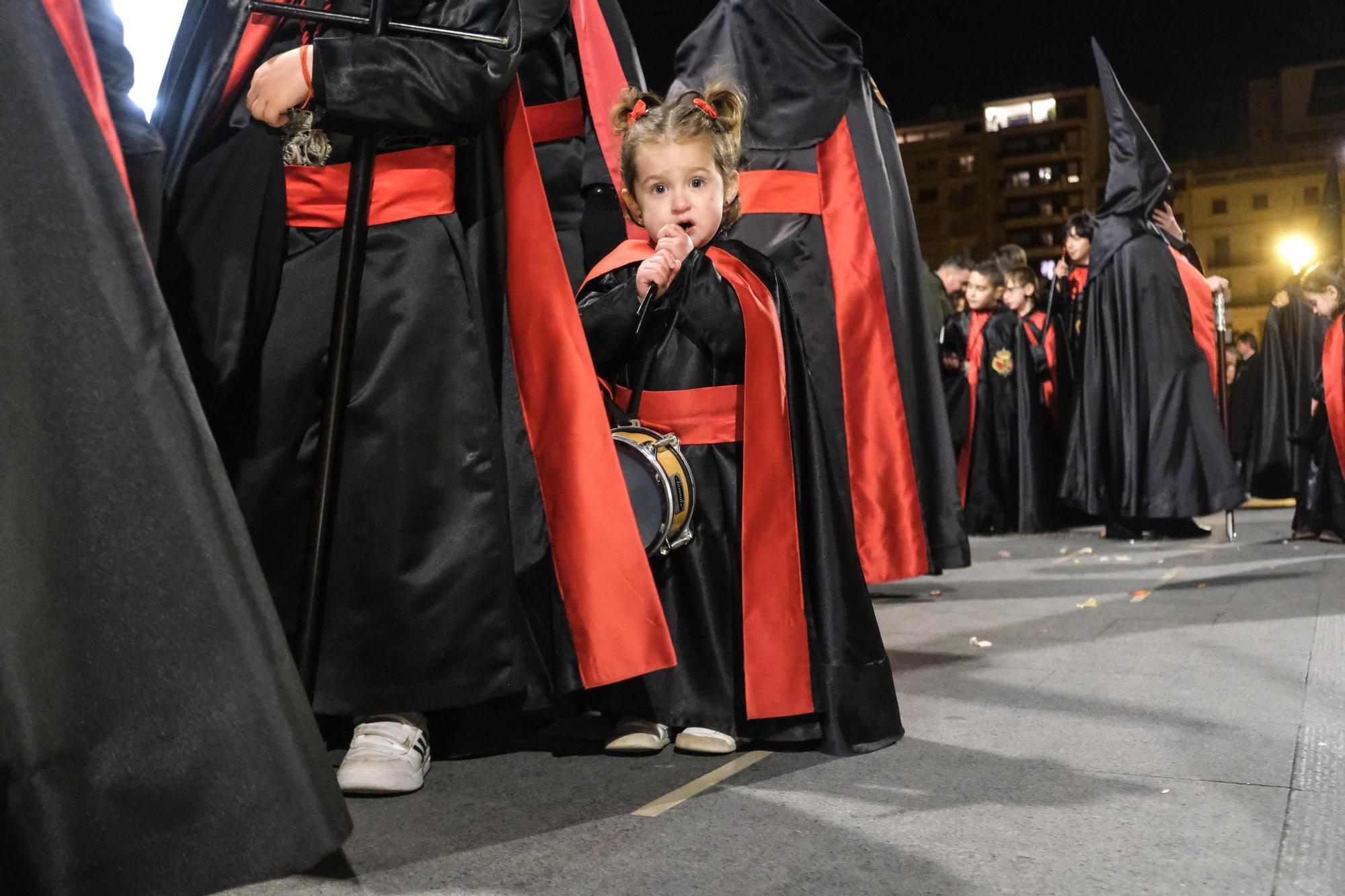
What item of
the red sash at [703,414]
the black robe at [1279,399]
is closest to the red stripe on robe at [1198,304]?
the black robe at [1279,399]

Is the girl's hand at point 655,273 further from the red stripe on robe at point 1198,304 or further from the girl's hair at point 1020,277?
the girl's hair at point 1020,277

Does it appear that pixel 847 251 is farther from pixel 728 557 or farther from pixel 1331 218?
pixel 1331 218

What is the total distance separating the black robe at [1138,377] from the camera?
6.66 metres

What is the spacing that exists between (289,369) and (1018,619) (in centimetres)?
266

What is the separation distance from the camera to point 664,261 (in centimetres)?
252

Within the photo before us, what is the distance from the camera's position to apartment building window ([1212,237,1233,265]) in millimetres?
55750

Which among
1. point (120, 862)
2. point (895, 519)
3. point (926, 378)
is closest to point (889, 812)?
point (120, 862)

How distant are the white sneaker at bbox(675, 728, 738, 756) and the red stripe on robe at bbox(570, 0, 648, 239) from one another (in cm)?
119

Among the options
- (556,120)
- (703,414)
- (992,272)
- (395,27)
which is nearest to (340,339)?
(395,27)

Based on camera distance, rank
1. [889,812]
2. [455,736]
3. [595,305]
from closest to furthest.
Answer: [889,812] < [455,736] < [595,305]

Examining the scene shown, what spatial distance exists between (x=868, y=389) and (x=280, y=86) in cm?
213

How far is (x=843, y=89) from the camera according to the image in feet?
12.7

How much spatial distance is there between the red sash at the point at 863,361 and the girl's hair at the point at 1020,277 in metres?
4.92

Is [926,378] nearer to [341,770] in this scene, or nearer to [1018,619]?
[1018,619]
